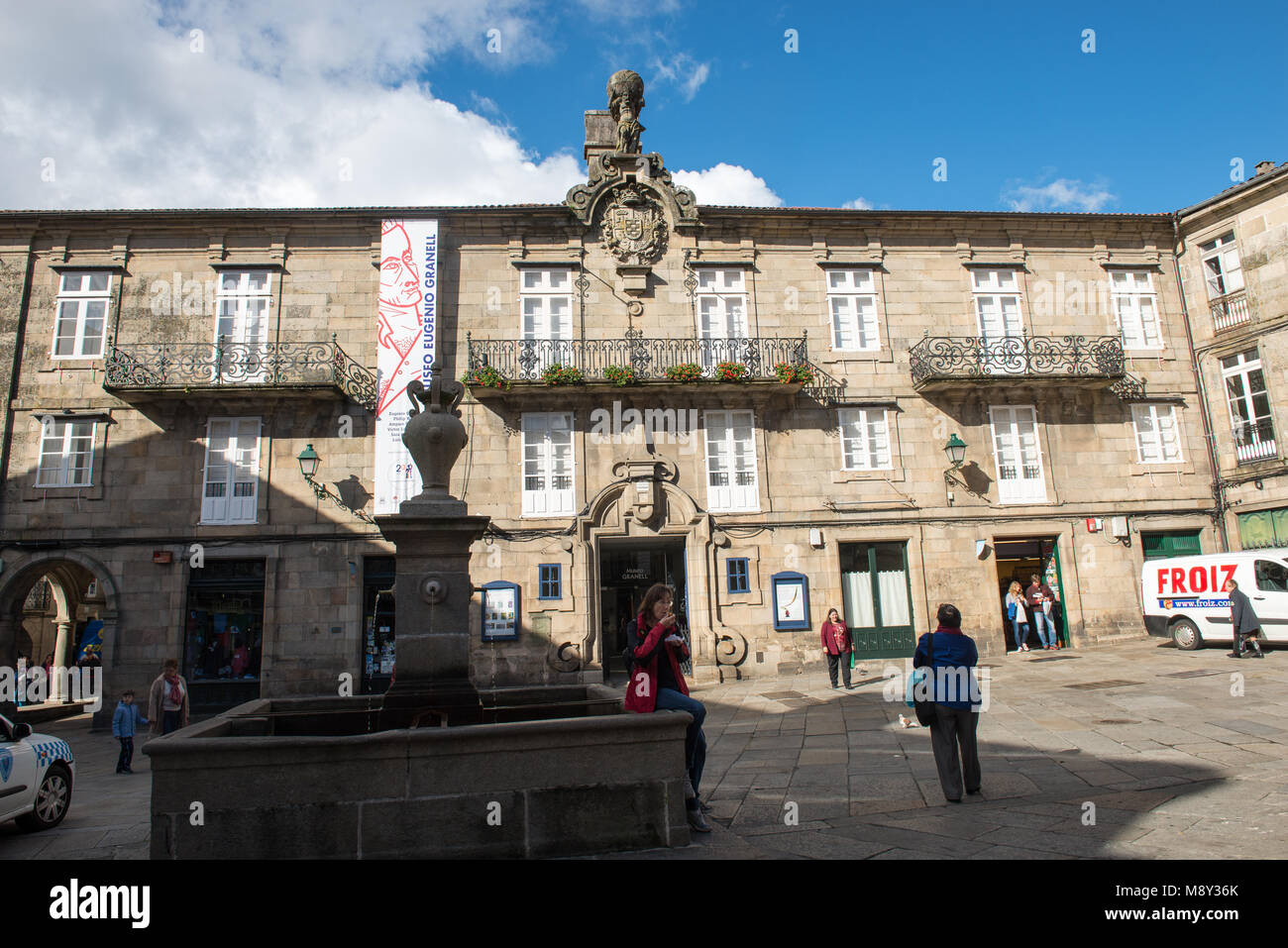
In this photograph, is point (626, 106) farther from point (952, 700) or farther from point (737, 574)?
point (952, 700)

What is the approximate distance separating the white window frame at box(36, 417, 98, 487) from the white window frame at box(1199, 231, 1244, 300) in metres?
26.8

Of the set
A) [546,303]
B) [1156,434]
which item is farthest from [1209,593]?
[546,303]

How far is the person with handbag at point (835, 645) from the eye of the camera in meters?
14.7

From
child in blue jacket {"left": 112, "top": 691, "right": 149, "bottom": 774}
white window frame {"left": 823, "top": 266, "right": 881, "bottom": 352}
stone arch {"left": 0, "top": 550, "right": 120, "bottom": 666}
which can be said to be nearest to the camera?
child in blue jacket {"left": 112, "top": 691, "right": 149, "bottom": 774}

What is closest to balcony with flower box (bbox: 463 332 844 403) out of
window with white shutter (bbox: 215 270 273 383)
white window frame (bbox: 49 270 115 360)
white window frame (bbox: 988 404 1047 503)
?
white window frame (bbox: 988 404 1047 503)

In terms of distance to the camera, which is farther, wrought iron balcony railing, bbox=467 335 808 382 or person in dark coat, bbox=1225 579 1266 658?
wrought iron balcony railing, bbox=467 335 808 382

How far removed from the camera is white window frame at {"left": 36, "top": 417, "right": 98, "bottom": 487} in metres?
17.0

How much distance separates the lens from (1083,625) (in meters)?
17.7

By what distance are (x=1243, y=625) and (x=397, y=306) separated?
60.6 ft

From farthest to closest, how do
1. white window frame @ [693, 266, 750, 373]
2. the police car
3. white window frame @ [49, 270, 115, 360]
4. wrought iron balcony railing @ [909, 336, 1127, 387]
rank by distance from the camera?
white window frame @ [693, 266, 750, 373], wrought iron balcony railing @ [909, 336, 1127, 387], white window frame @ [49, 270, 115, 360], the police car

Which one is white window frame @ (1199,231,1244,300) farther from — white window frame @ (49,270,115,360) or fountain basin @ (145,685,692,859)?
white window frame @ (49,270,115,360)

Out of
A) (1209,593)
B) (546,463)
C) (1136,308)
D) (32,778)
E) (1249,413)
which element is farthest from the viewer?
(1136,308)

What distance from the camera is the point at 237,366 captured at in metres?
17.4
